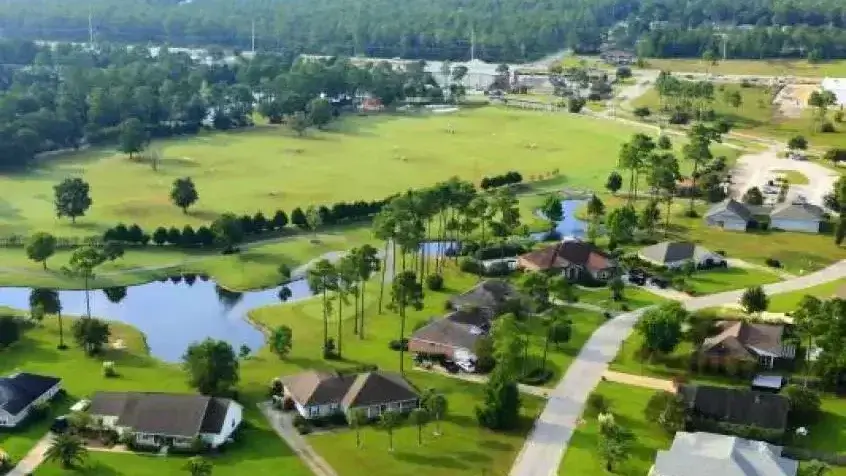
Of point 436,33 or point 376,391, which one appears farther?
point 436,33

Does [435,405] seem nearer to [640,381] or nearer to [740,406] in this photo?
[640,381]

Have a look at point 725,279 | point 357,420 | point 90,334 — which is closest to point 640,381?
point 357,420

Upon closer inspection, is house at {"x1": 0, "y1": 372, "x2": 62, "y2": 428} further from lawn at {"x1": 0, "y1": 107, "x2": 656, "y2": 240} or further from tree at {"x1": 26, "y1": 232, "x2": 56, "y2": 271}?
lawn at {"x1": 0, "y1": 107, "x2": 656, "y2": 240}

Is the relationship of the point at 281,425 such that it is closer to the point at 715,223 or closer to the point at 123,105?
the point at 715,223

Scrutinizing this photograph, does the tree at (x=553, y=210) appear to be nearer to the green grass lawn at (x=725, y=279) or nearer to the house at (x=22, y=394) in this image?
the green grass lawn at (x=725, y=279)

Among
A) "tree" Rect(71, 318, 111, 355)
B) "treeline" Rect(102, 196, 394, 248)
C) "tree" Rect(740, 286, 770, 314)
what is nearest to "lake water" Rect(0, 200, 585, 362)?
"tree" Rect(71, 318, 111, 355)

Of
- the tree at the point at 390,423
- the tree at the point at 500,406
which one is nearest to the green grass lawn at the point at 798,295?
the tree at the point at 500,406
